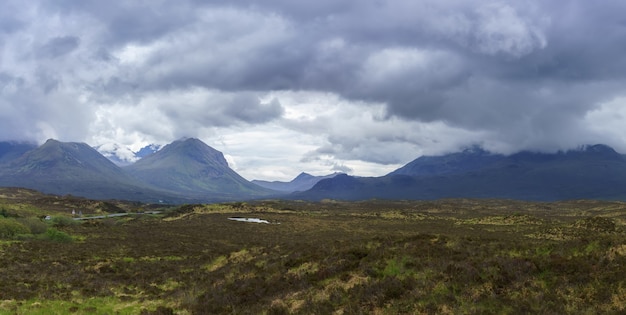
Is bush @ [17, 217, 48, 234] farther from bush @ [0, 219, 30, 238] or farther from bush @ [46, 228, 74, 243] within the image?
bush @ [46, 228, 74, 243]

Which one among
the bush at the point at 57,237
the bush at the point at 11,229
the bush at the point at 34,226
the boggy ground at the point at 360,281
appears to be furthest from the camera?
the bush at the point at 34,226

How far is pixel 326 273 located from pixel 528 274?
9.89 m

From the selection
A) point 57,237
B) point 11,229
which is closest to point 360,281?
point 57,237

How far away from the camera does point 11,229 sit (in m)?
58.7

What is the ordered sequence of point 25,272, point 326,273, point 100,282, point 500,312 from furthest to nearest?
point 25,272 → point 100,282 → point 326,273 → point 500,312

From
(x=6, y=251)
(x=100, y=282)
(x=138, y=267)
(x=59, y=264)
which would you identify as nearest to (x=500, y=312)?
(x=100, y=282)

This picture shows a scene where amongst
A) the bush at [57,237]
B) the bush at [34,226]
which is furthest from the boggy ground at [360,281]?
the bush at [34,226]

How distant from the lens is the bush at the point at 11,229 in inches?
2254

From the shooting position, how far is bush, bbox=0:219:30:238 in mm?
57250

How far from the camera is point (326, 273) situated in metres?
23.2

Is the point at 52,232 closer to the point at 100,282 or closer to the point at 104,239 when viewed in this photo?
the point at 104,239

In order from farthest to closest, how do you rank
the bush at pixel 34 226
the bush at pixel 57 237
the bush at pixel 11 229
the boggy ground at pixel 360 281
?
the bush at pixel 34 226, the bush at pixel 11 229, the bush at pixel 57 237, the boggy ground at pixel 360 281

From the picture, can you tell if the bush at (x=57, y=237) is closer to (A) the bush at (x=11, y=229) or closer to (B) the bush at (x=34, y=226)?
(A) the bush at (x=11, y=229)

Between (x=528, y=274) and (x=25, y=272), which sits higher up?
(x=528, y=274)
